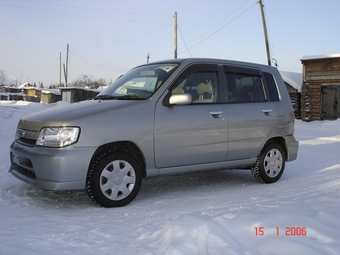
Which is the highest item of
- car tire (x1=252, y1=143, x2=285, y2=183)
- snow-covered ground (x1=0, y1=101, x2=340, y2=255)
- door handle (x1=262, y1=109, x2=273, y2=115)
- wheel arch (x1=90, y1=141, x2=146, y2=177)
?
door handle (x1=262, y1=109, x2=273, y2=115)

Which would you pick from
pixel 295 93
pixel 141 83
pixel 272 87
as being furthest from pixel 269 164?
pixel 295 93

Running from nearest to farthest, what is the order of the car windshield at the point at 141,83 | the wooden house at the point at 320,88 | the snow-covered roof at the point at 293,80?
the car windshield at the point at 141,83, the wooden house at the point at 320,88, the snow-covered roof at the point at 293,80

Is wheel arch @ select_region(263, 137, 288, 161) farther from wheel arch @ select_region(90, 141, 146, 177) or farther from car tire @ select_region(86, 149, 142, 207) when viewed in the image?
car tire @ select_region(86, 149, 142, 207)

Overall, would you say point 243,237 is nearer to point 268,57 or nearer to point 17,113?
point 17,113

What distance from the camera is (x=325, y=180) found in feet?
18.9

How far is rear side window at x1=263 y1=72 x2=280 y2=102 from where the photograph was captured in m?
5.93

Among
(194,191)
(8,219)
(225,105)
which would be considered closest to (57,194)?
(8,219)

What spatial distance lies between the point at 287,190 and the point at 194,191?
1325 mm

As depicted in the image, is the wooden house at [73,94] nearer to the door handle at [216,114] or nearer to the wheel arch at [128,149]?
the door handle at [216,114]

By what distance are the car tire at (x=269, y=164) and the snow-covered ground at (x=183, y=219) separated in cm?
17

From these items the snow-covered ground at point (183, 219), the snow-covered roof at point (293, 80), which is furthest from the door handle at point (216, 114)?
the snow-covered roof at point (293, 80)

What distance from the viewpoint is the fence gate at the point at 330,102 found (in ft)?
76.4

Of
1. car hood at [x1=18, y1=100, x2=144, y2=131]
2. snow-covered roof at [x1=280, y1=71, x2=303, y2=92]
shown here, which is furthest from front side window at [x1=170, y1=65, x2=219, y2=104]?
snow-covered roof at [x1=280, y1=71, x2=303, y2=92]

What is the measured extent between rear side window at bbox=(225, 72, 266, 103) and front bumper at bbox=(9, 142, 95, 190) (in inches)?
93.7
